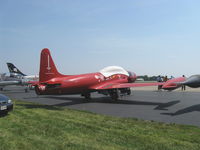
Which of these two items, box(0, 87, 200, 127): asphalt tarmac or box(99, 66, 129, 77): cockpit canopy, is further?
box(99, 66, 129, 77): cockpit canopy

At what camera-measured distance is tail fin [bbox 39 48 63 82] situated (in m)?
13.6

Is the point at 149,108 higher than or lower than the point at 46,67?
lower

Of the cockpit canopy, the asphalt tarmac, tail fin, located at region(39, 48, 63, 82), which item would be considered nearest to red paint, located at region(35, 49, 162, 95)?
tail fin, located at region(39, 48, 63, 82)

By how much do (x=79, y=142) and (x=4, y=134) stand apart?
2563 millimetres

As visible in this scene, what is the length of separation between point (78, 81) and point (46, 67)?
9.85ft

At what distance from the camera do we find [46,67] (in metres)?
13.7

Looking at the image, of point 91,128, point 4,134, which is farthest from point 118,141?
point 4,134

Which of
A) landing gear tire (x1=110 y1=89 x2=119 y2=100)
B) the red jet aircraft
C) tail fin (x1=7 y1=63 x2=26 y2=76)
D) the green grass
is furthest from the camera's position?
tail fin (x1=7 y1=63 x2=26 y2=76)

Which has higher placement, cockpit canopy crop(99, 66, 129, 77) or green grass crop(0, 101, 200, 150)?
cockpit canopy crop(99, 66, 129, 77)

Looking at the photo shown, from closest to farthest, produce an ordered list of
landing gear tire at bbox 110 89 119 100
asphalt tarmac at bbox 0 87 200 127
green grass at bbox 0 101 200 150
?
green grass at bbox 0 101 200 150 < asphalt tarmac at bbox 0 87 200 127 < landing gear tire at bbox 110 89 119 100

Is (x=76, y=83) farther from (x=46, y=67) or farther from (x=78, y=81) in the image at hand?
(x=46, y=67)

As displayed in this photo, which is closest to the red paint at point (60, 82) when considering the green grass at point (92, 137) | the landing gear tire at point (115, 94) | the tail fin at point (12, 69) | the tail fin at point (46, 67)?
the tail fin at point (46, 67)

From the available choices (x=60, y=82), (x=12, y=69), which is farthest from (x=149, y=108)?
(x=12, y=69)

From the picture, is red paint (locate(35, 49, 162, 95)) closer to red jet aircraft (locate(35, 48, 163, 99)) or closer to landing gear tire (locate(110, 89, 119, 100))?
red jet aircraft (locate(35, 48, 163, 99))
